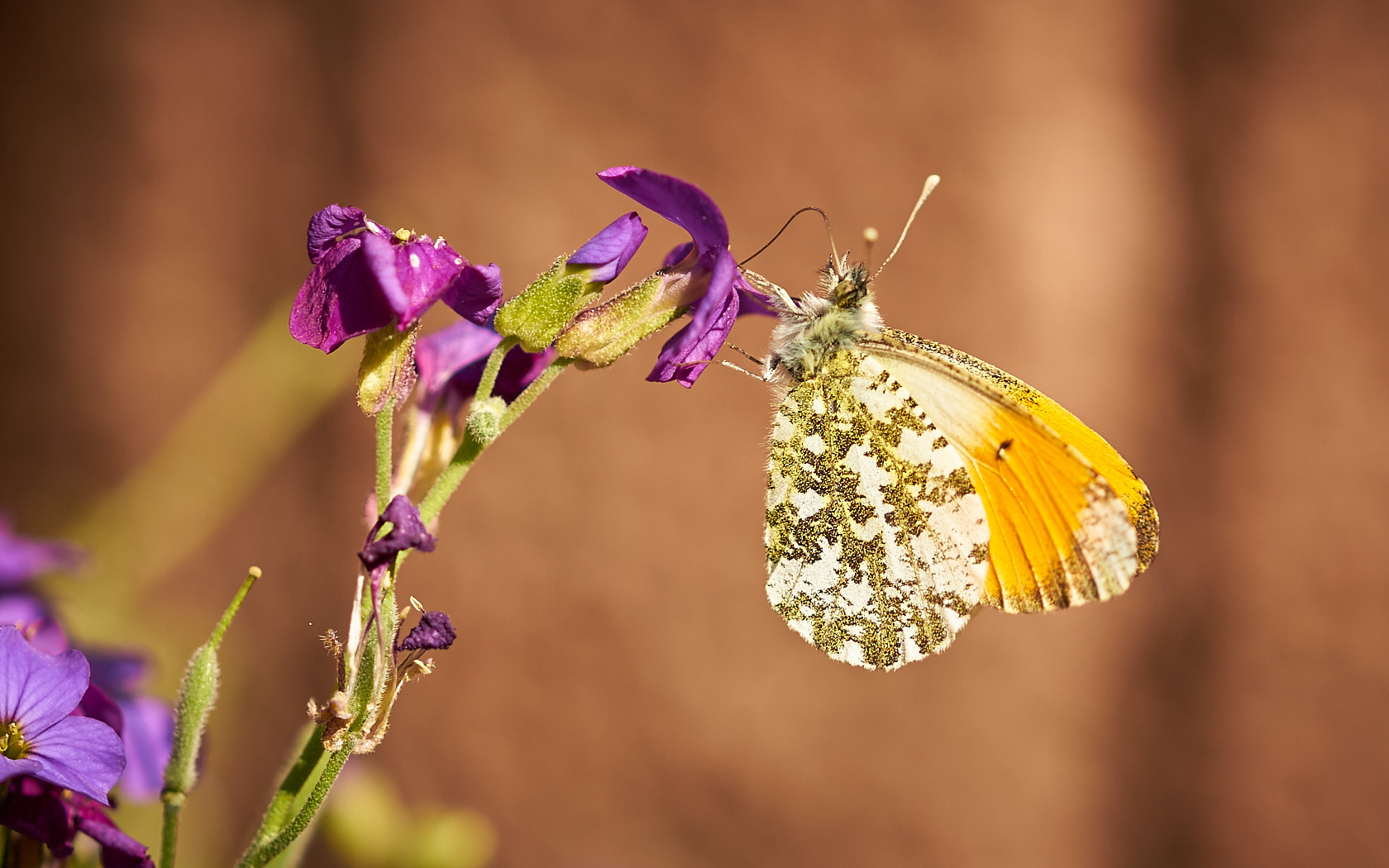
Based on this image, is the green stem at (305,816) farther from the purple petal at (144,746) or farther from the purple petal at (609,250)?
the purple petal at (609,250)

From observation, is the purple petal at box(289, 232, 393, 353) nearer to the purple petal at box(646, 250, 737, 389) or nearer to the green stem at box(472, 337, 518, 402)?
the green stem at box(472, 337, 518, 402)

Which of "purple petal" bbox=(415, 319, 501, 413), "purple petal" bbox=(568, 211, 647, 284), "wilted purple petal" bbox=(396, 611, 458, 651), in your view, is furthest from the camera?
"purple petal" bbox=(415, 319, 501, 413)

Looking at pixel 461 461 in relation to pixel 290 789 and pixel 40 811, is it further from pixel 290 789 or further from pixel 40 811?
pixel 40 811

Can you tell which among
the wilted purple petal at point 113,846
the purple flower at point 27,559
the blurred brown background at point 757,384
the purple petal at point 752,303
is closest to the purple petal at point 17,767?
the wilted purple petal at point 113,846

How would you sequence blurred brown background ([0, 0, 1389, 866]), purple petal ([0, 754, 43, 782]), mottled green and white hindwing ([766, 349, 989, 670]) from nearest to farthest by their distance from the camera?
purple petal ([0, 754, 43, 782]) < mottled green and white hindwing ([766, 349, 989, 670]) < blurred brown background ([0, 0, 1389, 866])

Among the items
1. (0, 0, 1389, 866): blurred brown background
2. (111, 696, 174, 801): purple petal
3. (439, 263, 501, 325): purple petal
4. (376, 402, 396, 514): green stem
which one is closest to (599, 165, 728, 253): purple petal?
(439, 263, 501, 325): purple petal
